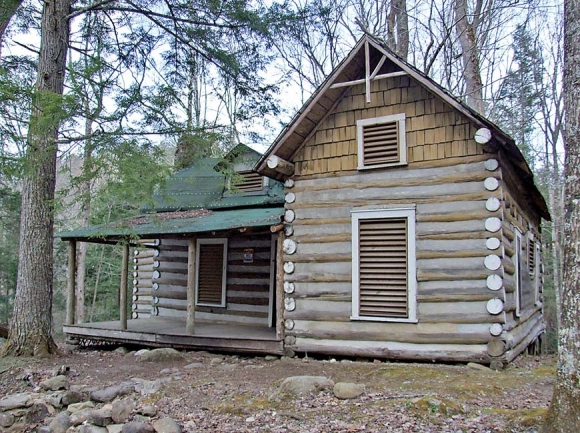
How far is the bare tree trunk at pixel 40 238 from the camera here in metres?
9.37

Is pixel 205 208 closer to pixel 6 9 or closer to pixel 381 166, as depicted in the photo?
pixel 381 166

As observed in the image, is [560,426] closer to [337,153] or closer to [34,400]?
[337,153]

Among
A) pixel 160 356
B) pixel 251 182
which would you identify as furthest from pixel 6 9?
pixel 160 356

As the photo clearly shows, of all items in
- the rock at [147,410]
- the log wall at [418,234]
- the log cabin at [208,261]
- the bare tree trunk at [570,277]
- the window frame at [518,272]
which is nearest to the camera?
the bare tree trunk at [570,277]

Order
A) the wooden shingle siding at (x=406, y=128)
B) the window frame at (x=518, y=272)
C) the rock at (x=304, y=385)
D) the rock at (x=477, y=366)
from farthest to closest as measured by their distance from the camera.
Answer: the window frame at (x=518, y=272), the wooden shingle siding at (x=406, y=128), the rock at (x=477, y=366), the rock at (x=304, y=385)

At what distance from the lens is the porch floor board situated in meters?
9.73

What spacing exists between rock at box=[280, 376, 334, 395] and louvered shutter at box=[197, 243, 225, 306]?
661 centimetres

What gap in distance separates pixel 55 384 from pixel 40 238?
3188mm

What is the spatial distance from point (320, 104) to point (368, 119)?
3.27 ft

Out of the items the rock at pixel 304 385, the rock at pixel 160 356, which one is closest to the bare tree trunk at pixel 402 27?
the rock at pixel 160 356

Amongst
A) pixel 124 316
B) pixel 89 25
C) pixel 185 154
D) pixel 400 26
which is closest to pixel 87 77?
pixel 185 154

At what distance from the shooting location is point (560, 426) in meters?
4.02

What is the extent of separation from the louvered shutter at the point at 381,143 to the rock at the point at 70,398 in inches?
250

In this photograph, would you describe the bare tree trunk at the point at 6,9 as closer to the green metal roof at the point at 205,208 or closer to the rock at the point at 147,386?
the green metal roof at the point at 205,208
